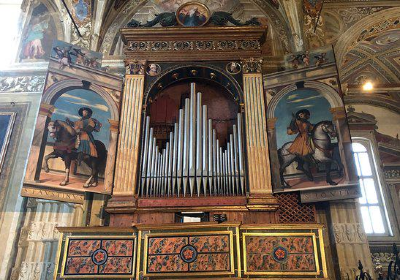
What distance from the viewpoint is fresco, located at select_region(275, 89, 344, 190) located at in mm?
8445

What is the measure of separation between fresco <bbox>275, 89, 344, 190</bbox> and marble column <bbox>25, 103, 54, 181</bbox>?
16.6ft

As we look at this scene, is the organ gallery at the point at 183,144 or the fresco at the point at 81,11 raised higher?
the fresco at the point at 81,11

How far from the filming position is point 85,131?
29.5ft

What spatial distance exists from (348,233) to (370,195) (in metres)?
6.24

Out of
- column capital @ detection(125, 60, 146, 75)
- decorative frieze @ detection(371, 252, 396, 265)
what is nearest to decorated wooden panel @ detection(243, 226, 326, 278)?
column capital @ detection(125, 60, 146, 75)

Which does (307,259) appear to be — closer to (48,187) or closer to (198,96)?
(198,96)

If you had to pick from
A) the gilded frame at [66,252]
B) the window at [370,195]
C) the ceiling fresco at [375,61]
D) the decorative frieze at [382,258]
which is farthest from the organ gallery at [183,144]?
the window at [370,195]

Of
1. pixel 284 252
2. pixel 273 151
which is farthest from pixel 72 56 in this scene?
pixel 284 252

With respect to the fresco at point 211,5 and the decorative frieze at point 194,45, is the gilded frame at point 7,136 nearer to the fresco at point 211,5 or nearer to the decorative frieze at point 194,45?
the decorative frieze at point 194,45

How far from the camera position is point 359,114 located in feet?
48.5

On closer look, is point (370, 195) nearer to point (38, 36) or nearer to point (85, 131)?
point (85, 131)

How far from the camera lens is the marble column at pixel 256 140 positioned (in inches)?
327

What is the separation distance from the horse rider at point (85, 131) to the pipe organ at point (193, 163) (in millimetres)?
1123

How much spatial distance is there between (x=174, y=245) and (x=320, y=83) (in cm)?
503
